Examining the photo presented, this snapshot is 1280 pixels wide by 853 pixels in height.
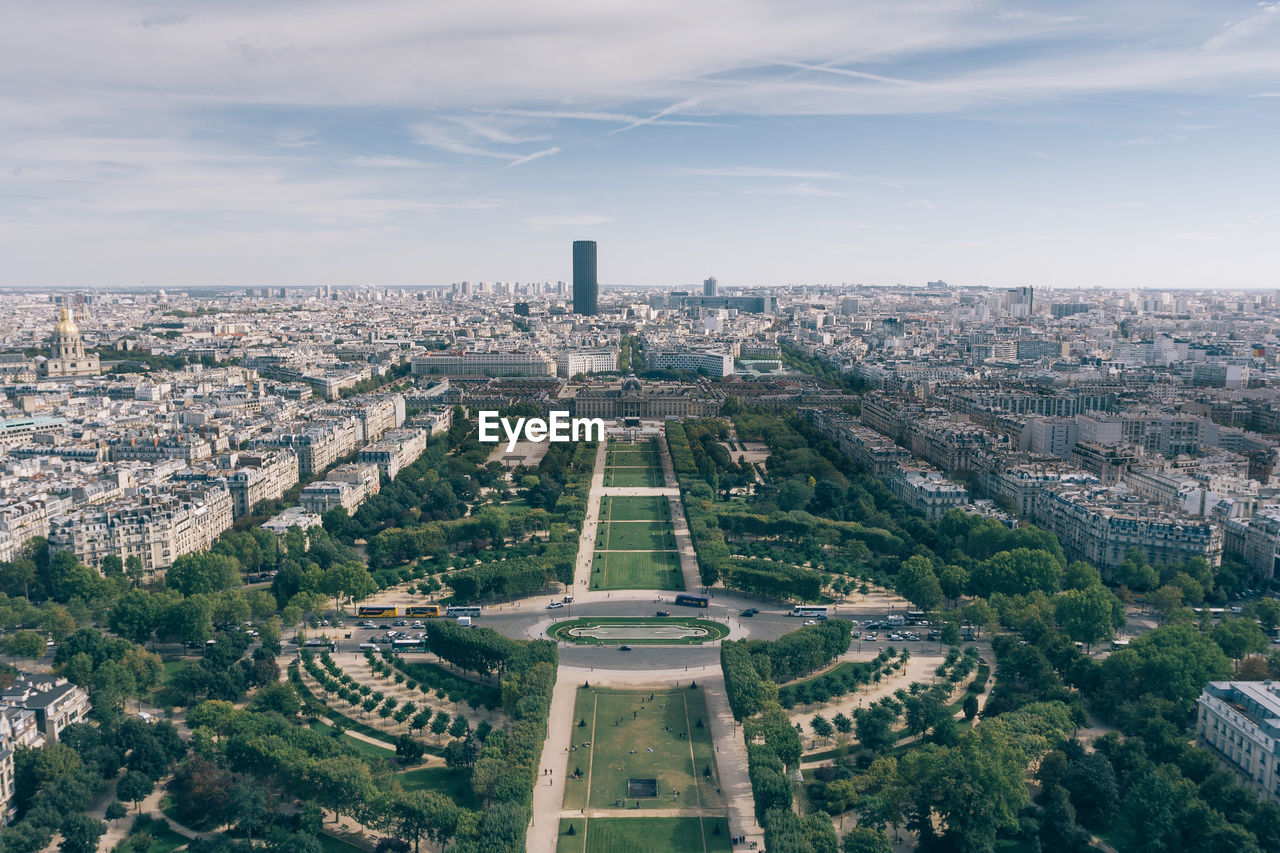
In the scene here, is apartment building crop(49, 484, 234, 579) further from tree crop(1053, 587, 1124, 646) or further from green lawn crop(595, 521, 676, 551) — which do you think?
tree crop(1053, 587, 1124, 646)

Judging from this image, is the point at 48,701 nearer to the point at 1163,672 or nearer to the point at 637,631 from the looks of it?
the point at 637,631

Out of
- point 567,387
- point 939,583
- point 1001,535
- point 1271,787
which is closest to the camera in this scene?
point 1271,787

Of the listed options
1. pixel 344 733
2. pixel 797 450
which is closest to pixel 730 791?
pixel 344 733

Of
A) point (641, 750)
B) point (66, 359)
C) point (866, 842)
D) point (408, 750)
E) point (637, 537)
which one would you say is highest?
point (66, 359)

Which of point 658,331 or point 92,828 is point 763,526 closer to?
point 92,828

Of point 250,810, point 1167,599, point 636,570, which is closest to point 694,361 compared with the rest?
point 636,570

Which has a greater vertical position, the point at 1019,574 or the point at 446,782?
the point at 1019,574
